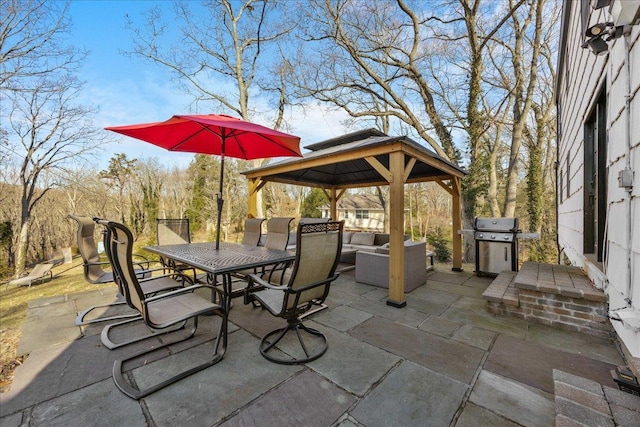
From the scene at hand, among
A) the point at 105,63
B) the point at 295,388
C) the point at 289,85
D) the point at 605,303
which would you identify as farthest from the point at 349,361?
the point at 289,85

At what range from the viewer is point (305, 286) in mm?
2322

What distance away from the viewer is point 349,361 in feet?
7.84

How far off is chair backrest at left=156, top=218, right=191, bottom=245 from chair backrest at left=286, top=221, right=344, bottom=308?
138 inches

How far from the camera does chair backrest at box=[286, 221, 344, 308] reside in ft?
7.31

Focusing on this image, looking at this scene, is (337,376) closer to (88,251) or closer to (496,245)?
(88,251)

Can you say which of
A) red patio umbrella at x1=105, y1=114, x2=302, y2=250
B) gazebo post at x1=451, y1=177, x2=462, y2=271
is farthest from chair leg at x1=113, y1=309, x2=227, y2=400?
gazebo post at x1=451, y1=177, x2=462, y2=271

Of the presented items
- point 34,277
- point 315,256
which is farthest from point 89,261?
point 34,277

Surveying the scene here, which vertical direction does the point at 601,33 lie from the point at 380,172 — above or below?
above

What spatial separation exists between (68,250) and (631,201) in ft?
49.5

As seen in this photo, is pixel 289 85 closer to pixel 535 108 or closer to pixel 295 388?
pixel 535 108

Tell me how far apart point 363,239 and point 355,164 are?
220cm

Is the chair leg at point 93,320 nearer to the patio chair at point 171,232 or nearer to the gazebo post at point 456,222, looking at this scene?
the patio chair at point 171,232

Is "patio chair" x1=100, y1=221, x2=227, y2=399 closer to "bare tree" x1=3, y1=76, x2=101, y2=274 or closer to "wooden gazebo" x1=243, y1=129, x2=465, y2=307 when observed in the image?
"wooden gazebo" x1=243, y1=129, x2=465, y2=307

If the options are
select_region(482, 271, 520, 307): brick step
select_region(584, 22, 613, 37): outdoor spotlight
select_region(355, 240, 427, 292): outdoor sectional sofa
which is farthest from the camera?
select_region(355, 240, 427, 292): outdoor sectional sofa
